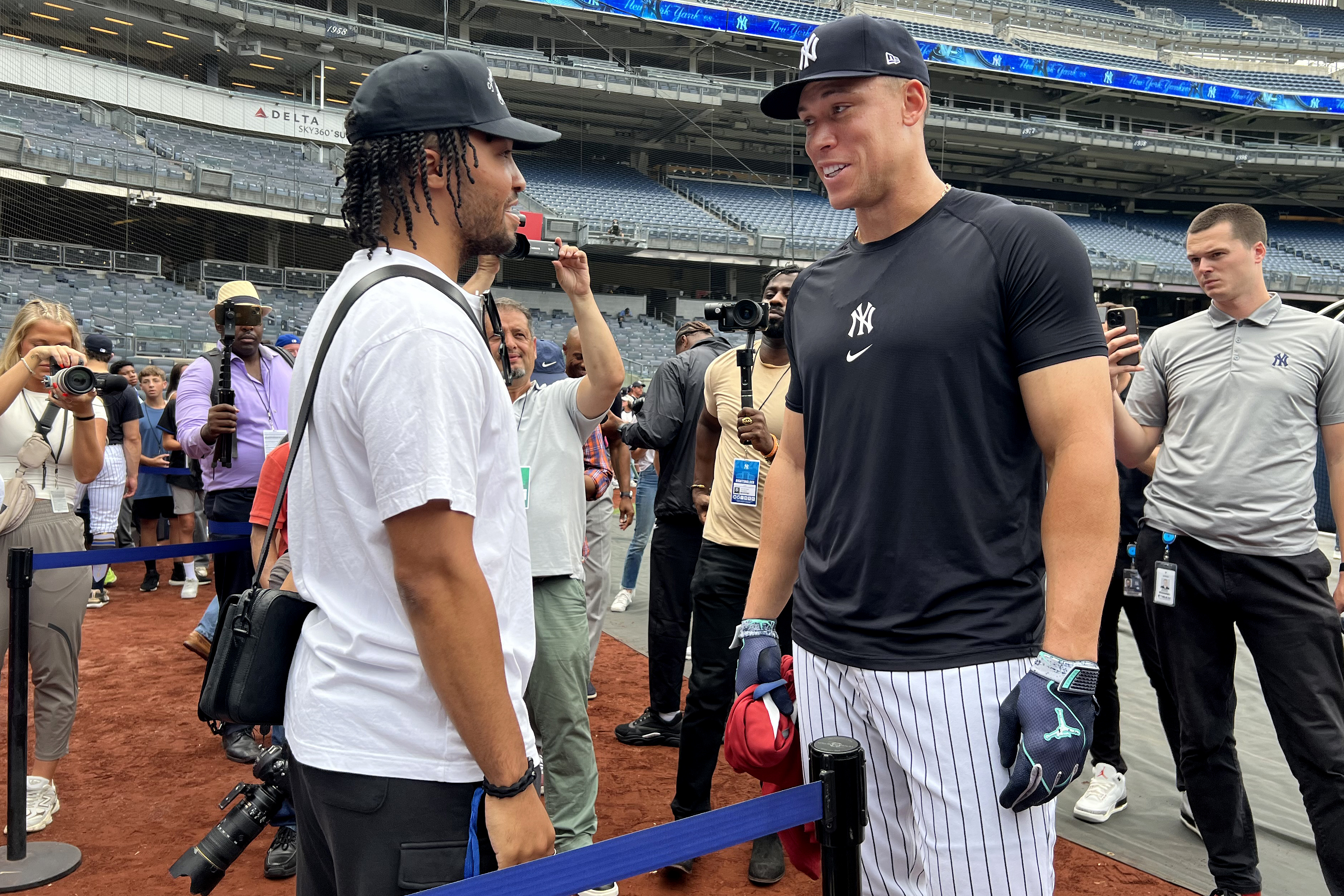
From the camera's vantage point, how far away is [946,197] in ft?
5.42

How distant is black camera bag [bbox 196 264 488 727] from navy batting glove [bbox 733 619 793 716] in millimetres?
817

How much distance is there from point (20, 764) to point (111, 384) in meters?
1.28

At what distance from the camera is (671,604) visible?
435cm

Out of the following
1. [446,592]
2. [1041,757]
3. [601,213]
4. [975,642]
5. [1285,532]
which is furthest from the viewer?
[601,213]

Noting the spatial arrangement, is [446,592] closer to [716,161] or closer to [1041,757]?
[1041,757]

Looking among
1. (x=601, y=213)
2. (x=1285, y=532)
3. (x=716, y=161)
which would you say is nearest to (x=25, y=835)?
(x=1285, y=532)

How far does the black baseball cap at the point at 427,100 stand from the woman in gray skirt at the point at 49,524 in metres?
2.49

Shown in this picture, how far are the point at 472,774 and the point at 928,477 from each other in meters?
0.86

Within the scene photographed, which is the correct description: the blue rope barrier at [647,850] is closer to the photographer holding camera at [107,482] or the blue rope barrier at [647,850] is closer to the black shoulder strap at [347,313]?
the black shoulder strap at [347,313]

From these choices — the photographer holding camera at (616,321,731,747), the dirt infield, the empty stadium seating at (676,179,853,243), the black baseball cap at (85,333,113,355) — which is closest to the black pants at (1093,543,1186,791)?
the dirt infield

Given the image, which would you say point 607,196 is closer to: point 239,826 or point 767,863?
point 767,863

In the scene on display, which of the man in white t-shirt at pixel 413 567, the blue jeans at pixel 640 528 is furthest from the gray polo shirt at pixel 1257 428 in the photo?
the blue jeans at pixel 640 528

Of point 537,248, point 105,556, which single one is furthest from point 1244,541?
point 105,556

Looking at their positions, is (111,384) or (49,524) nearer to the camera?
(111,384)
